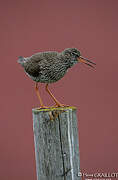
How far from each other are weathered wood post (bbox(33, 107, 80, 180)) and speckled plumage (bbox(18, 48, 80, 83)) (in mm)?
412

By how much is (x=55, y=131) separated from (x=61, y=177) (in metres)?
0.36

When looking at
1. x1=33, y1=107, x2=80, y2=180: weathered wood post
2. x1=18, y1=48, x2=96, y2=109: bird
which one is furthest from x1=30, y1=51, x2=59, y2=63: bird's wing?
x1=33, y1=107, x2=80, y2=180: weathered wood post

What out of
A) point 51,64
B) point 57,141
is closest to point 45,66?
point 51,64

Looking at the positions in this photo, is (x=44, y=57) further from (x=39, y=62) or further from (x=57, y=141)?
(x=57, y=141)

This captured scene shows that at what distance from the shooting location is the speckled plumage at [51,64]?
7.57ft

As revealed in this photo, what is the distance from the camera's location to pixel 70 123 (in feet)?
6.63

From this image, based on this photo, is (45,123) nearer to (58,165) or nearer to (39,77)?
(58,165)

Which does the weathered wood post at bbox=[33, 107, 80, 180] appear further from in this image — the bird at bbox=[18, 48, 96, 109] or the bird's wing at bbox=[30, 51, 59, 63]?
the bird's wing at bbox=[30, 51, 59, 63]

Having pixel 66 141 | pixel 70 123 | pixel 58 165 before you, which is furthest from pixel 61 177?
pixel 70 123

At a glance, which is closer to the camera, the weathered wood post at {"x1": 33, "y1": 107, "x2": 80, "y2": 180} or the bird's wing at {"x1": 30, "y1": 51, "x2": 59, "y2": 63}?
the weathered wood post at {"x1": 33, "y1": 107, "x2": 80, "y2": 180}

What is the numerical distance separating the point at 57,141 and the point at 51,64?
70 centimetres

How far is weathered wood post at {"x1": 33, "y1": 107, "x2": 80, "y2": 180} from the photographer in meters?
2.00

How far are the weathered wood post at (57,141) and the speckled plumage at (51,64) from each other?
0.41 m

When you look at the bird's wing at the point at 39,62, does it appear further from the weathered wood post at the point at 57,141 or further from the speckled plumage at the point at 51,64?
the weathered wood post at the point at 57,141
